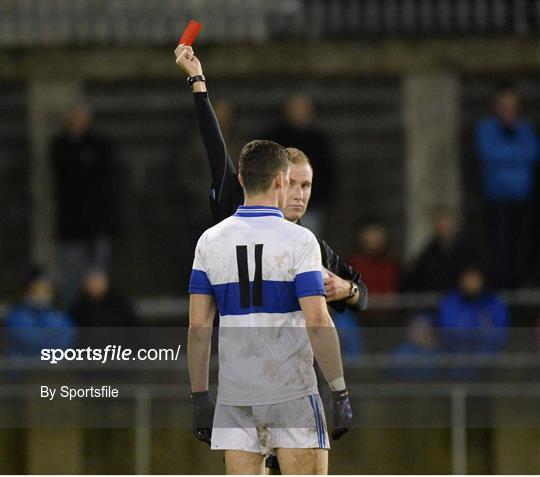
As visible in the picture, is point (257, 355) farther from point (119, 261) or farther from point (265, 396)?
point (119, 261)

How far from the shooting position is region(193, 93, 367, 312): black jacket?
7.10 m

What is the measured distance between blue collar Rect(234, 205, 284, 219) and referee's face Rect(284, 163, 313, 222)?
425mm

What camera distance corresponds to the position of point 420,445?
12156 mm

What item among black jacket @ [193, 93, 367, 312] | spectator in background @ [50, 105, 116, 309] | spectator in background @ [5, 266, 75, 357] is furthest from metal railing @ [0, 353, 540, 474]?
black jacket @ [193, 93, 367, 312]

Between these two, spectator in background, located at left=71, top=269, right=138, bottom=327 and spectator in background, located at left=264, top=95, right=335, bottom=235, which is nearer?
spectator in background, located at left=71, top=269, right=138, bottom=327

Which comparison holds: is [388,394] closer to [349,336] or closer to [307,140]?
[349,336]

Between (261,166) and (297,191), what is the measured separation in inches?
21.3

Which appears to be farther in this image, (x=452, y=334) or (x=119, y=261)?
(x=119, y=261)

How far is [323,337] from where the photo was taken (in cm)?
657

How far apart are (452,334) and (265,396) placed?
6.00 metres

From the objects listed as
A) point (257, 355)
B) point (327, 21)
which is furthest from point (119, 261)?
point (257, 355)

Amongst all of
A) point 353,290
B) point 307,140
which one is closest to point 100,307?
point 307,140
